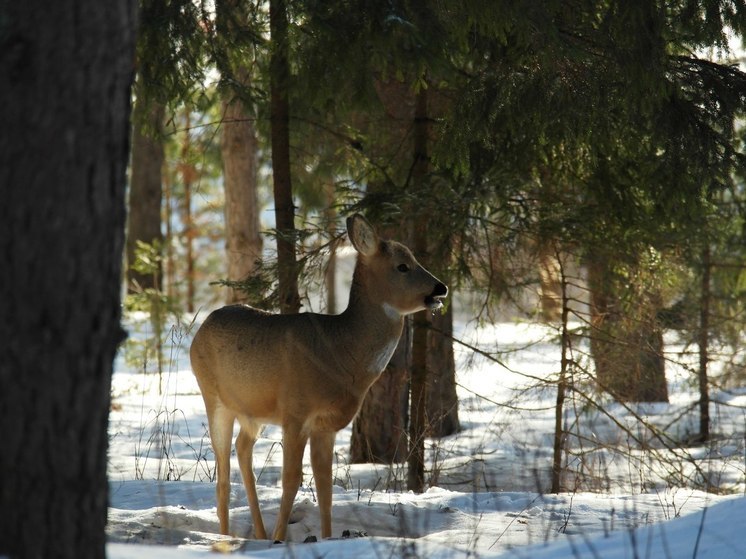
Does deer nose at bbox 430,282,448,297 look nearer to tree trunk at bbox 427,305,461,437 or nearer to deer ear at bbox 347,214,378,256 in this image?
deer ear at bbox 347,214,378,256

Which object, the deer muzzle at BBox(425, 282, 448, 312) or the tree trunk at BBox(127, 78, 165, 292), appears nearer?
the deer muzzle at BBox(425, 282, 448, 312)

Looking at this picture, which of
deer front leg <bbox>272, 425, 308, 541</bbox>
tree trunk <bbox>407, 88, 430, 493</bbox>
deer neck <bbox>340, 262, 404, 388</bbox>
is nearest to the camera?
deer front leg <bbox>272, 425, 308, 541</bbox>

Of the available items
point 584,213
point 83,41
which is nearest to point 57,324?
point 83,41

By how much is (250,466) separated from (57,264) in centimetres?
412

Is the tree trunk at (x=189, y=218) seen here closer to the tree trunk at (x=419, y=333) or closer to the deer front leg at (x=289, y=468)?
the tree trunk at (x=419, y=333)

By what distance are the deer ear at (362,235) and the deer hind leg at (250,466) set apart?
151cm

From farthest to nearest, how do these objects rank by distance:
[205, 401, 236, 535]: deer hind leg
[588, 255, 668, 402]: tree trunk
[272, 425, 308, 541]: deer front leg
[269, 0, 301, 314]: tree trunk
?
[588, 255, 668, 402]: tree trunk
[269, 0, 301, 314]: tree trunk
[205, 401, 236, 535]: deer hind leg
[272, 425, 308, 541]: deer front leg

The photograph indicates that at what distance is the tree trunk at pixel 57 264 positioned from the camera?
11.1 ft

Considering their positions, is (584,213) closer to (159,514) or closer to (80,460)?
(159,514)

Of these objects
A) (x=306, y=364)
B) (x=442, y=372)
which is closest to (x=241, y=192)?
(x=442, y=372)

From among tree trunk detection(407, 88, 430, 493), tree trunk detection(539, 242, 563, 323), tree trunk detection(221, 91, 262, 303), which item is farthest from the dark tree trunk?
tree trunk detection(407, 88, 430, 493)

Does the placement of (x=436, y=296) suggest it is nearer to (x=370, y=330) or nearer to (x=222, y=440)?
(x=370, y=330)

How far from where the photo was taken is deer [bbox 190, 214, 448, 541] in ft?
21.7

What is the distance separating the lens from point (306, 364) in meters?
6.61
